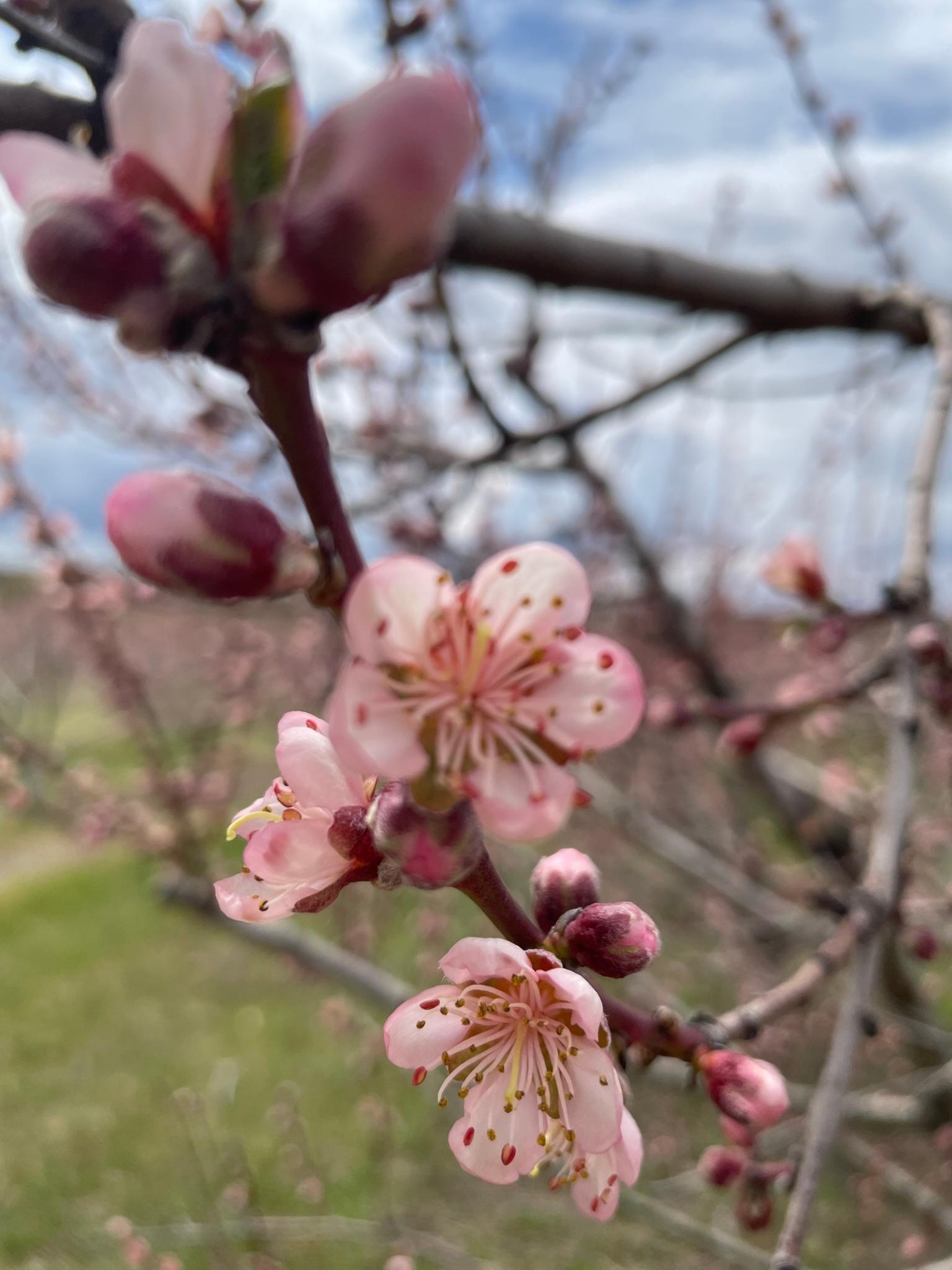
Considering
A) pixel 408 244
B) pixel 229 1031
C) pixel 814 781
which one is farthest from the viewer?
pixel 229 1031

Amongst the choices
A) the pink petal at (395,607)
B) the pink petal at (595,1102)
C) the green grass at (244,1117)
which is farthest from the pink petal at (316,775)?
the green grass at (244,1117)

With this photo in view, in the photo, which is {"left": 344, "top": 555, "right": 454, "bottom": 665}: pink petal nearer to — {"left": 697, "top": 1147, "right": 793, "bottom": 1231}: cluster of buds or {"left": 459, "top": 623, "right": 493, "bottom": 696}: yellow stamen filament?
{"left": 459, "top": 623, "right": 493, "bottom": 696}: yellow stamen filament

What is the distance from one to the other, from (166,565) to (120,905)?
775 cm

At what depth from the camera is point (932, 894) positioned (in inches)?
130

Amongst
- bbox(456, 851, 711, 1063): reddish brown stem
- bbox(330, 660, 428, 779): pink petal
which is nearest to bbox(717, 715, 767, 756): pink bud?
bbox(456, 851, 711, 1063): reddish brown stem

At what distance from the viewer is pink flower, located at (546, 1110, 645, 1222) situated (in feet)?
2.10

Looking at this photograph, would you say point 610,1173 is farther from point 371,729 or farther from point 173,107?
point 173,107

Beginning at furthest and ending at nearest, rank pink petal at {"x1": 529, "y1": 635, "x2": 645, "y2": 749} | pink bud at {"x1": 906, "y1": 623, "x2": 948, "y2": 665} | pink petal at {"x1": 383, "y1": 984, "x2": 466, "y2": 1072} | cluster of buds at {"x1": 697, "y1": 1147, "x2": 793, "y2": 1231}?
pink bud at {"x1": 906, "y1": 623, "x2": 948, "y2": 665}
cluster of buds at {"x1": 697, "y1": 1147, "x2": 793, "y2": 1231}
pink petal at {"x1": 383, "y1": 984, "x2": 466, "y2": 1072}
pink petal at {"x1": 529, "y1": 635, "x2": 645, "y2": 749}

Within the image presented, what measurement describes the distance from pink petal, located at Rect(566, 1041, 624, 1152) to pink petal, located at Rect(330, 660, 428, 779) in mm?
306

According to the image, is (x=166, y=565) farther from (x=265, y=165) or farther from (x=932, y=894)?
(x=932, y=894)

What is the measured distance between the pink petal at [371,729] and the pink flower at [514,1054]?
0.18 meters

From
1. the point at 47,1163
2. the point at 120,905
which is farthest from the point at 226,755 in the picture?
the point at 120,905

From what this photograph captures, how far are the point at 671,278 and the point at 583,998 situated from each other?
1847 mm

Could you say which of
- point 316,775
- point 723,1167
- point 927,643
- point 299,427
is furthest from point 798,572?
point 299,427
